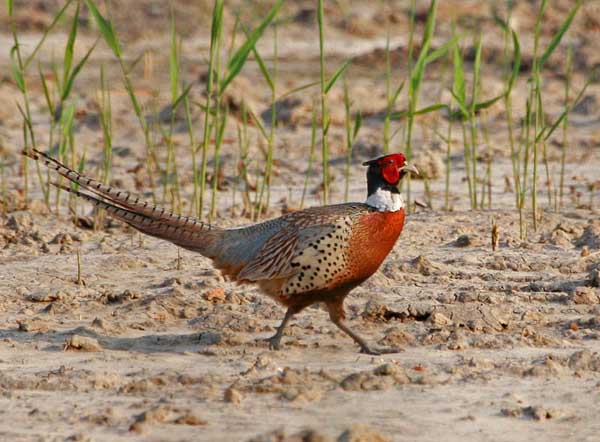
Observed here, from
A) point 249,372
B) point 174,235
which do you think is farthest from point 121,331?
point 249,372

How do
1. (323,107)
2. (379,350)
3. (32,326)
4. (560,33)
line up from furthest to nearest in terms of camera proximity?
(323,107), (560,33), (32,326), (379,350)

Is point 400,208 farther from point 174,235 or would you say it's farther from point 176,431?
point 176,431

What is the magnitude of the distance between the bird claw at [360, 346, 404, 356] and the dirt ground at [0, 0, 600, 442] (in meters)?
0.08

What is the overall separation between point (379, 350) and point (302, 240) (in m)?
0.62

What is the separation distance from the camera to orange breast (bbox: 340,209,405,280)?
569 centimetres

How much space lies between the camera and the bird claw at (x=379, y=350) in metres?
5.66

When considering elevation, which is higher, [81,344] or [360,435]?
[81,344]

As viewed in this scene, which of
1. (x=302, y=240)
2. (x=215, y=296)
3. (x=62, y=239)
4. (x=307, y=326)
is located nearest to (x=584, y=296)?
(x=307, y=326)

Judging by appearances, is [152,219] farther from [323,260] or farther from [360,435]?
[360,435]

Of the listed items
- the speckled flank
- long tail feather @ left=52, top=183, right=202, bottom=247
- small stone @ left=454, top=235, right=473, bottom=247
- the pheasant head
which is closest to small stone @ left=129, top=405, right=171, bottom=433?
the speckled flank

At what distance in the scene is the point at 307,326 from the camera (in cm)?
622

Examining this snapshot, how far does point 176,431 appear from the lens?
15.1 feet

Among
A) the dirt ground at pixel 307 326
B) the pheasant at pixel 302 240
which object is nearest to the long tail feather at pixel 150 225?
the pheasant at pixel 302 240

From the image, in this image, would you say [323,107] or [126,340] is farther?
[323,107]
